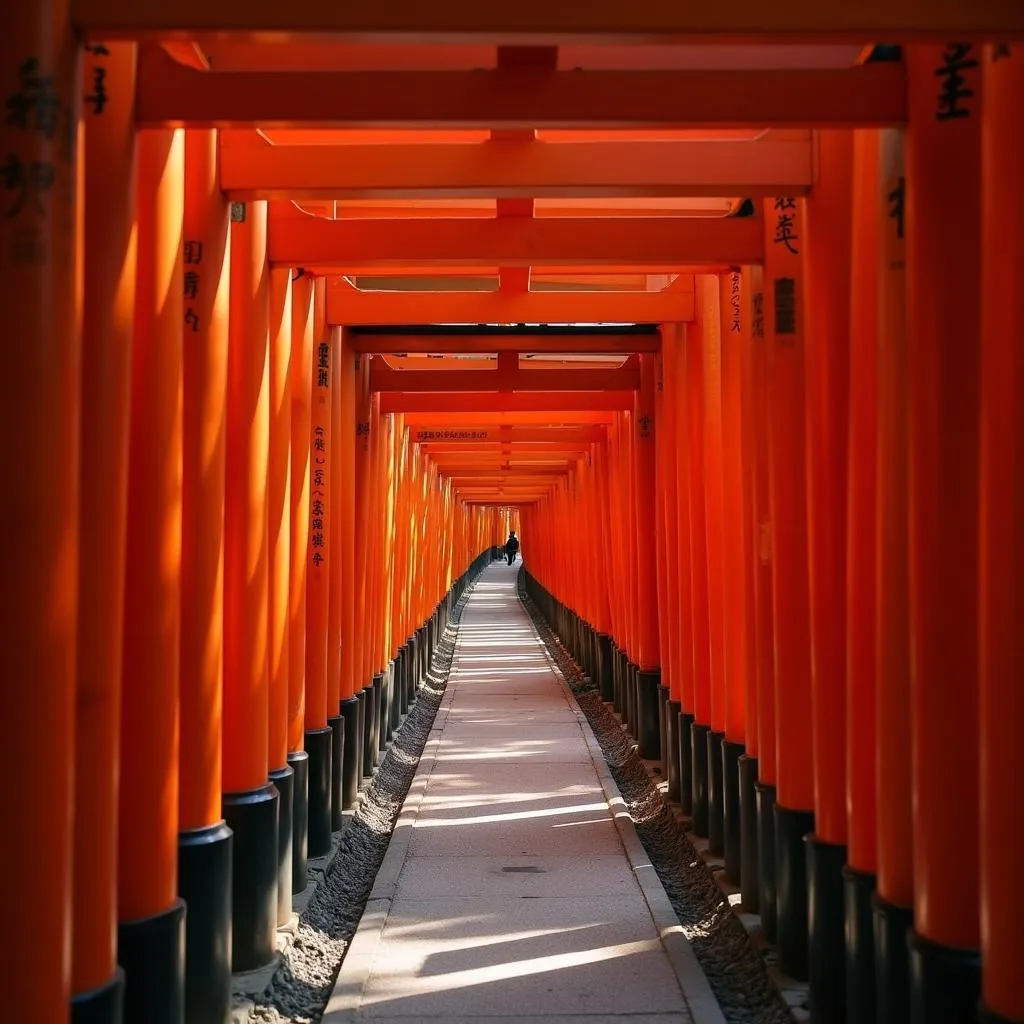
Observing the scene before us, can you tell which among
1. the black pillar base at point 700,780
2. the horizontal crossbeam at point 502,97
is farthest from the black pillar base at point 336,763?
the horizontal crossbeam at point 502,97

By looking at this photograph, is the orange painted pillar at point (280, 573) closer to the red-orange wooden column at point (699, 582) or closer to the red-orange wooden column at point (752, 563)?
the red-orange wooden column at point (752, 563)

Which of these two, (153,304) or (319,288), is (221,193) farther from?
(319,288)

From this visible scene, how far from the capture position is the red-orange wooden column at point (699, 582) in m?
7.28

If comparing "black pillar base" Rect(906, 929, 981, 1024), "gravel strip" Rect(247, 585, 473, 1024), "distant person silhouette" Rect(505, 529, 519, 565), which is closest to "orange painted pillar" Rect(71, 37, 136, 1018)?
"gravel strip" Rect(247, 585, 473, 1024)

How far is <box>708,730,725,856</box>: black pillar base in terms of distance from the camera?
6.83 meters

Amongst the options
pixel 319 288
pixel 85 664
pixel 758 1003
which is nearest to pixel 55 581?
pixel 85 664

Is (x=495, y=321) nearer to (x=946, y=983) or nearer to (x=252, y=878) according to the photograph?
(x=252, y=878)

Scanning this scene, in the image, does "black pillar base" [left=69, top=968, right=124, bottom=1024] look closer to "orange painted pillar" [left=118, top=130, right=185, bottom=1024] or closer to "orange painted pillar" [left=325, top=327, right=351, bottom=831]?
"orange painted pillar" [left=118, top=130, right=185, bottom=1024]

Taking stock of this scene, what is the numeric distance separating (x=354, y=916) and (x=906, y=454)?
4100 millimetres

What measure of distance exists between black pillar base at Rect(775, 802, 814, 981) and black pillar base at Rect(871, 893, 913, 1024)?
1292 mm

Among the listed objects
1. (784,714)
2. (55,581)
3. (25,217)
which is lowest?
(784,714)

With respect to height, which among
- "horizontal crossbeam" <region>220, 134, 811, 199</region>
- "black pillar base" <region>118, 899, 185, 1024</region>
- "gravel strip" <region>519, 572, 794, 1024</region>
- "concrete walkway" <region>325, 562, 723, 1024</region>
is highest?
"horizontal crossbeam" <region>220, 134, 811, 199</region>

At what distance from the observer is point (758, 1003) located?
15.6ft

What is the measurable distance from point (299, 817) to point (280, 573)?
1.42m
